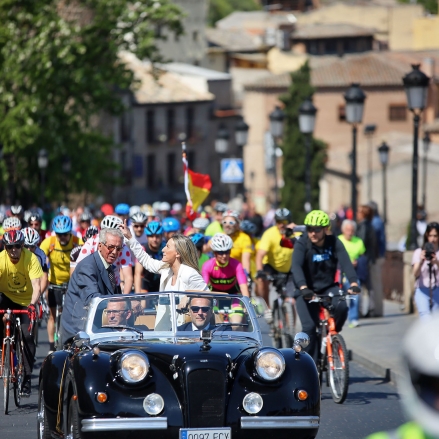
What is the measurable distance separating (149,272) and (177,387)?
19.8ft

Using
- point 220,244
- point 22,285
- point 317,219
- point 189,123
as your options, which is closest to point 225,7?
point 189,123

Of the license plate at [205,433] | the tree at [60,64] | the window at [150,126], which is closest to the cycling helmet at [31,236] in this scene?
the license plate at [205,433]

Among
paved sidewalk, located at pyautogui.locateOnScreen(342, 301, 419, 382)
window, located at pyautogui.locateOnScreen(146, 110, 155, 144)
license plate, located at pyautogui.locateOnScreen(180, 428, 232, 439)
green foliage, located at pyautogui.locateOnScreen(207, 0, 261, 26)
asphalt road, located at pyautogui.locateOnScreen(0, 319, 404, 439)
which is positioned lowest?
paved sidewalk, located at pyautogui.locateOnScreen(342, 301, 419, 382)

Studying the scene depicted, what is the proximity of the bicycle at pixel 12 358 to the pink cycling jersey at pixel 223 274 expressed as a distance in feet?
7.75

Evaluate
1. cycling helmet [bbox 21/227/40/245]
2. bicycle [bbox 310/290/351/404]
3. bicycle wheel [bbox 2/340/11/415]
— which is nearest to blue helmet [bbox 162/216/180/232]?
cycling helmet [bbox 21/227/40/245]

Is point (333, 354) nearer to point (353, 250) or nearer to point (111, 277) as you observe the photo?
point (111, 277)

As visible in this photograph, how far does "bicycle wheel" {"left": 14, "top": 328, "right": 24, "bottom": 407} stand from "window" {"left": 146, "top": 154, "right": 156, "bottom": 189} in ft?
237

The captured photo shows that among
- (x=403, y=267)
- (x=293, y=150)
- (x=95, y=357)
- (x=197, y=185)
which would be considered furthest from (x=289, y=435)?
(x=293, y=150)

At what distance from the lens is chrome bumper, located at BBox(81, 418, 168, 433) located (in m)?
7.25

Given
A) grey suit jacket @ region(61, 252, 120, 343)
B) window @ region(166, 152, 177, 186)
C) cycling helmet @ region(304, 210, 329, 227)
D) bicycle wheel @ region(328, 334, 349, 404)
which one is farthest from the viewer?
window @ region(166, 152, 177, 186)

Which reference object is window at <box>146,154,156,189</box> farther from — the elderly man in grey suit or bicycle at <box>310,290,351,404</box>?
the elderly man in grey suit

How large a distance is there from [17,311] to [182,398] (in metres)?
4.06

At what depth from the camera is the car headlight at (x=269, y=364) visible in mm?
7562

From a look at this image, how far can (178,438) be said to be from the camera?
7.27m
